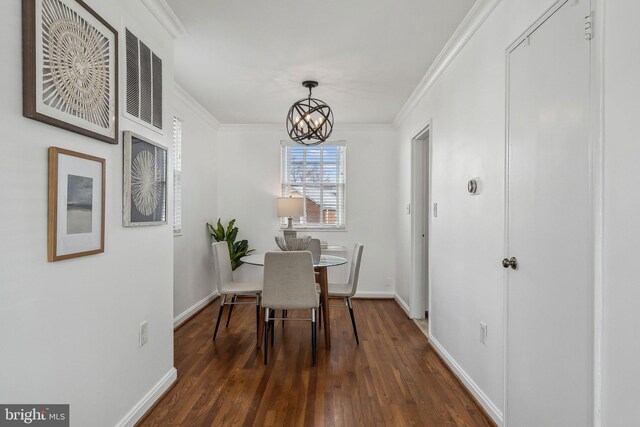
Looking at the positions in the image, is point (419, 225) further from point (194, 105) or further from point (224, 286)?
point (194, 105)

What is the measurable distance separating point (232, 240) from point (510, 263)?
378 cm

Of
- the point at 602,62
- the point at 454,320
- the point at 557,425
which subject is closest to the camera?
the point at 602,62

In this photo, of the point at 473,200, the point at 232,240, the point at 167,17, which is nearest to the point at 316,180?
the point at 232,240

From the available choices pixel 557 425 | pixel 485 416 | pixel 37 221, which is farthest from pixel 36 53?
pixel 485 416

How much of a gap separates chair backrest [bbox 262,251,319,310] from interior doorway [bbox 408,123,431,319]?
172cm

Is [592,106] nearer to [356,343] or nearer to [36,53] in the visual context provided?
[36,53]

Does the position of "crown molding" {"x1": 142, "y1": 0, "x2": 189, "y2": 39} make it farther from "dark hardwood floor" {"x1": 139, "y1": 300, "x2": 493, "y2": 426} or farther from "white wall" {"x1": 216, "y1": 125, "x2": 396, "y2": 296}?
"white wall" {"x1": 216, "y1": 125, "x2": 396, "y2": 296}

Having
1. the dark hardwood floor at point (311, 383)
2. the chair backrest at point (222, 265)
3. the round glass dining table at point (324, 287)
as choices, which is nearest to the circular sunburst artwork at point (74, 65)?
the dark hardwood floor at point (311, 383)

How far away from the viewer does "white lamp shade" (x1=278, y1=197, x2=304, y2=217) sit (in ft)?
16.2

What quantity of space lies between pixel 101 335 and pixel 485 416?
7.24 ft

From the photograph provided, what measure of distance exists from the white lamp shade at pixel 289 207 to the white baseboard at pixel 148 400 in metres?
2.60

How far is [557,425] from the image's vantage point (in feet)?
5.19

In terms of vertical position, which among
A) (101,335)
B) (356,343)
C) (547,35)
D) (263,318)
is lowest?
(356,343)

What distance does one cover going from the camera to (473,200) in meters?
2.55
